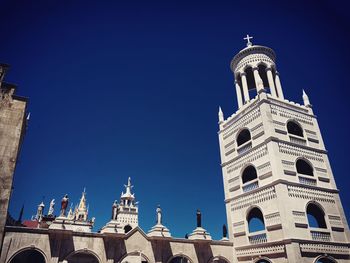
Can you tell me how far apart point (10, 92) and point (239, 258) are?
965 inches

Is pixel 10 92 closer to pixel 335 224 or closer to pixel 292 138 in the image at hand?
pixel 292 138

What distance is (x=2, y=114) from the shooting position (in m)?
19.8

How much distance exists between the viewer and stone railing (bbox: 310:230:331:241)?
1984 centimetres

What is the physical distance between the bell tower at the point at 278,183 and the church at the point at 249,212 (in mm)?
81

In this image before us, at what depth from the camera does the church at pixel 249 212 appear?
1788cm

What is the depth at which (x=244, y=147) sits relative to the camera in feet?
84.8

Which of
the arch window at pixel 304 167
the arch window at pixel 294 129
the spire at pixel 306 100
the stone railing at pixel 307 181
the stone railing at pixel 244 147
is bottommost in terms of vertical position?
the stone railing at pixel 307 181

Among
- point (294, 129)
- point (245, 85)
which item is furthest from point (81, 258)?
point (245, 85)

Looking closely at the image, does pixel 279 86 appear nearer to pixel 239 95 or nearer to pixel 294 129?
pixel 239 95

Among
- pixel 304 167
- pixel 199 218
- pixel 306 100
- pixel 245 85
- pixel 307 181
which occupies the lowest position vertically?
pixel 199 218

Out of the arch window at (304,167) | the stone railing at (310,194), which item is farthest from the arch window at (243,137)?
the stone railing at (310,194)

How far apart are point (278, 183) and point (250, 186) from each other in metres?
3.81

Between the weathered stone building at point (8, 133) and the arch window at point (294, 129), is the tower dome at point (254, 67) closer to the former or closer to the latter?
the arch window at point (294, 129)

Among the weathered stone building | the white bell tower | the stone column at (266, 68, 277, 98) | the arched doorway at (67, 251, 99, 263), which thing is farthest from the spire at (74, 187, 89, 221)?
the stone column at (266, 68, 277, 98)
